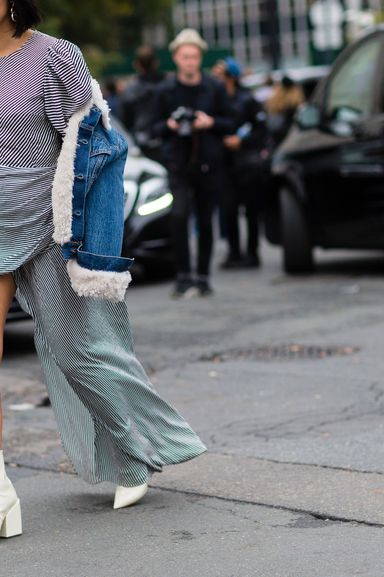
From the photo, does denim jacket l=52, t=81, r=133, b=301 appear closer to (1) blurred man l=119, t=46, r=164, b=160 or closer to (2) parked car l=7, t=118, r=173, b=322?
(2) parked car l=7, t=118, r=173, b=322

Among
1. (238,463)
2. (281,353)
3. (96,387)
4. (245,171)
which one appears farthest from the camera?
(245,171)

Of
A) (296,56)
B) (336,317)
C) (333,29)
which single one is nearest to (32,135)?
(336,317)

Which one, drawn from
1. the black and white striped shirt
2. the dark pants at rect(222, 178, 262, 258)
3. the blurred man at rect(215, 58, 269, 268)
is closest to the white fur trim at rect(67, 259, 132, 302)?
the black and white striped shirt

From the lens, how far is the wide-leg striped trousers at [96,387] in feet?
15.4

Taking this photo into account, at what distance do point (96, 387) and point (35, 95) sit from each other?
3.18ft

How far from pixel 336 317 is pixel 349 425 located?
3424 millimetres

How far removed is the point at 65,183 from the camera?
14.7ft

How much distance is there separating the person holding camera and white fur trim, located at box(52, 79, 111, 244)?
255 inches

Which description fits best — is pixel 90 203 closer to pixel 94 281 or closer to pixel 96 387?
pixel 94 281

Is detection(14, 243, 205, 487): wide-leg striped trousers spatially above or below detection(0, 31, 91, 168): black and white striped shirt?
below

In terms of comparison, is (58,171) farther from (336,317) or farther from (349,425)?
(336,317)

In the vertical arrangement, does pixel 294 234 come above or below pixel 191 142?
below

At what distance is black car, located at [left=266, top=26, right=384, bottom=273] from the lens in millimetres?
11125

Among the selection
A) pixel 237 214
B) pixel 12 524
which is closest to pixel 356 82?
pixel 237 214
